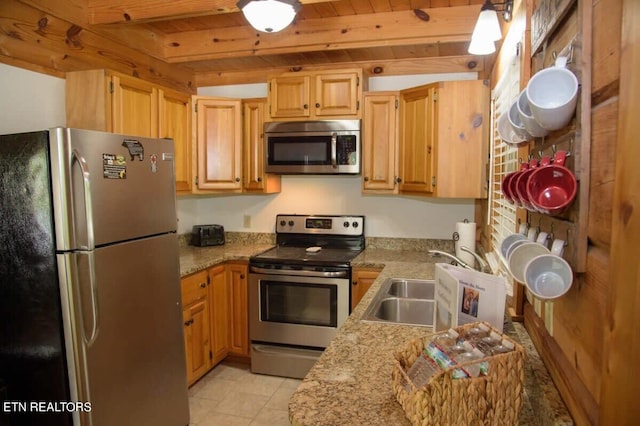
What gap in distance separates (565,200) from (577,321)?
0.83 feet

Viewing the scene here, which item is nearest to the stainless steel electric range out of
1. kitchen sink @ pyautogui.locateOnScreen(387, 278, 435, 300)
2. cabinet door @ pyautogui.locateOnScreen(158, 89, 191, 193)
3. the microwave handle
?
kitchen sink @ pyautogui.locateOnScreen(387, 278, 435, 300)

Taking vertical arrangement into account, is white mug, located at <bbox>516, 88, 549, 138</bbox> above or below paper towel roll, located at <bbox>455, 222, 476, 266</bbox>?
above

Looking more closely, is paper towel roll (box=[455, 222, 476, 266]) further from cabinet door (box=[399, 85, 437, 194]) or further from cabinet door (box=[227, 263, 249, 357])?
cabinet door (box=[227, 263, 249, 357])

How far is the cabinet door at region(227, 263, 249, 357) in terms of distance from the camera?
322 cm

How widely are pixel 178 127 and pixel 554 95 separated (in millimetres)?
2824

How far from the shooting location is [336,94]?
3.17m

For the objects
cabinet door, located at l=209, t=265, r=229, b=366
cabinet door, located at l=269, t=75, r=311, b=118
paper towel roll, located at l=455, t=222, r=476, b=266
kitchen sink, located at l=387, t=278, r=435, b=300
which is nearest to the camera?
kitchen sink, located at l=387, t=278, r=435, b=300

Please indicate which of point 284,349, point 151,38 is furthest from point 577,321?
point 151,38

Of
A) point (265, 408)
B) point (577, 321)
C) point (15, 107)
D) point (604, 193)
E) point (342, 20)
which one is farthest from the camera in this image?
point (342, 20)

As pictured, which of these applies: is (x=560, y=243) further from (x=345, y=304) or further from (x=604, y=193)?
(x=345, y=304)

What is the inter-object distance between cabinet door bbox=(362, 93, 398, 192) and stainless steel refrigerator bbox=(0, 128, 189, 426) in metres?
1.68

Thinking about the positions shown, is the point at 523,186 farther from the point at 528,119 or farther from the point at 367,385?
the point at 367,385

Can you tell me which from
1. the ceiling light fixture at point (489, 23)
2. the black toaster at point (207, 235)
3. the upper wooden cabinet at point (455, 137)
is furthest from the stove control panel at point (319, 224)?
the ceiling light fixture at point (489, 23)

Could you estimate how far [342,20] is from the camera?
2953mm
